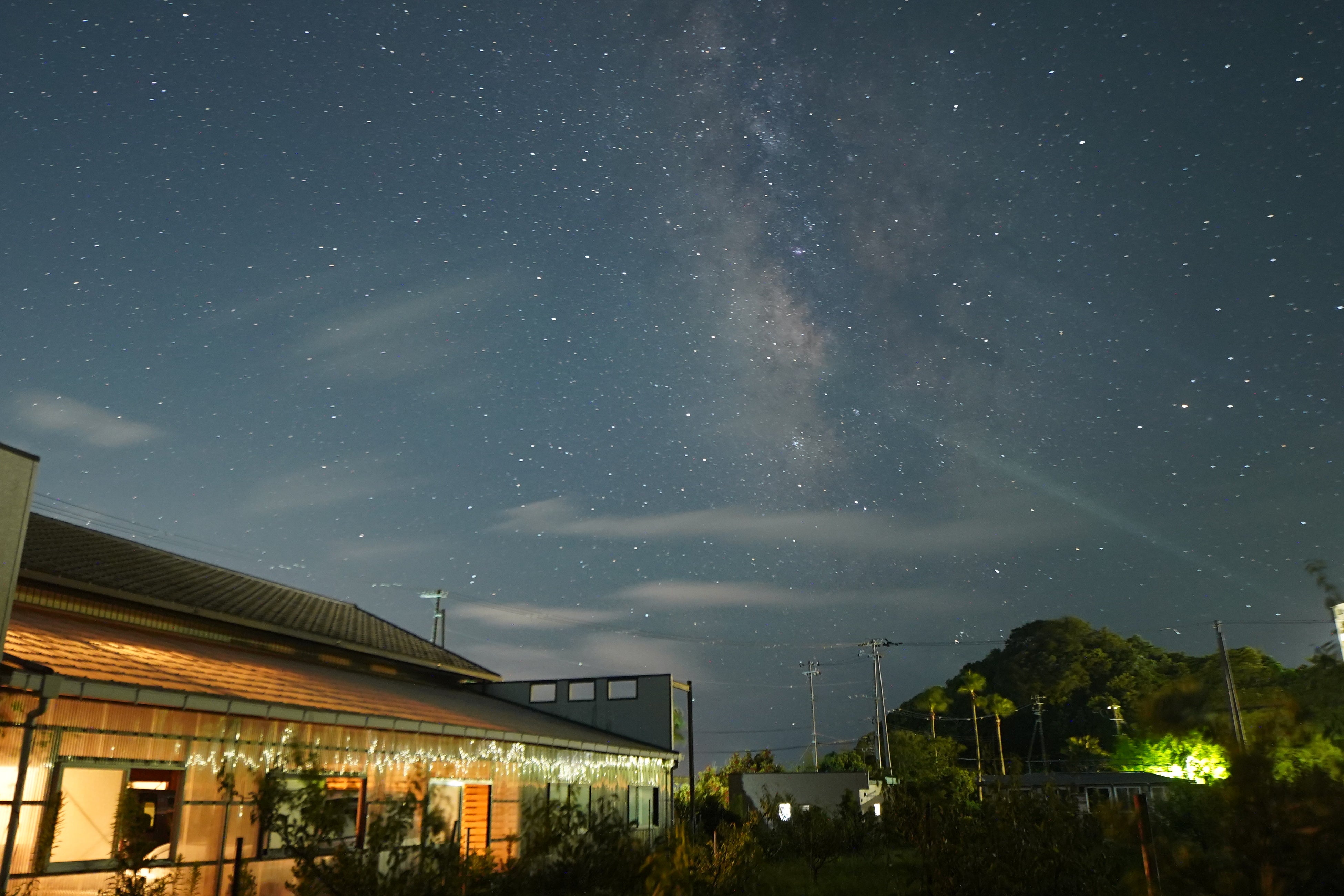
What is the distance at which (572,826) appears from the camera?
15.9 metres

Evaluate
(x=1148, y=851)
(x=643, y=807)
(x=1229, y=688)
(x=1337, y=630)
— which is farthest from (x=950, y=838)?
(x=1229, y=688)

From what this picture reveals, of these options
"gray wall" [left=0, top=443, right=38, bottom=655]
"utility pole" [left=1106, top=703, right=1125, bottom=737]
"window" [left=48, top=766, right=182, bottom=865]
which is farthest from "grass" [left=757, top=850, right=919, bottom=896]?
"utility pole" [left=1106, top=703, right=1125, bottom=737]

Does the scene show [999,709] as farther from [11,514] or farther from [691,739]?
[11,514]

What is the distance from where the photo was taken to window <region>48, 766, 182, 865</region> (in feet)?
36.7

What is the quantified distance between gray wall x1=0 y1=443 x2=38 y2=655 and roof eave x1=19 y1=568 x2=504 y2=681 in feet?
22.0

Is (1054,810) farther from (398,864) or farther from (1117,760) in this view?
(1117,760)

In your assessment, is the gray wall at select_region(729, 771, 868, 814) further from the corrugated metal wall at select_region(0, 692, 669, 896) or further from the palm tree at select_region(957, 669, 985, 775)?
the palm tree at select_region(957, 669, 985, 775)

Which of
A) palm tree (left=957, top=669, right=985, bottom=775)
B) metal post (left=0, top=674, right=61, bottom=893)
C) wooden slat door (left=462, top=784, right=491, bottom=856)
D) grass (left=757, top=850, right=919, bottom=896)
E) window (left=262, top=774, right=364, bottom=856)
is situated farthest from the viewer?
palm tree (left=957, top=669, right=985, bottom=775)

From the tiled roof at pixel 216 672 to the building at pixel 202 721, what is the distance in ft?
0.20

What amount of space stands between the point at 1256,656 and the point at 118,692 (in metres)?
78.0

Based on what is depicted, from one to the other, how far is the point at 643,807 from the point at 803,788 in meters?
16.3

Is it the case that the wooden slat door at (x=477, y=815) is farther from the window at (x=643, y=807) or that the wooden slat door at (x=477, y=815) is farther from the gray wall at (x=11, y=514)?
the gray wall at (x=11, y=514)

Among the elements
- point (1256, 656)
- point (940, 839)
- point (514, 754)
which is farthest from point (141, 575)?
point (1256, 656)

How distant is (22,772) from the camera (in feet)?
33.0
